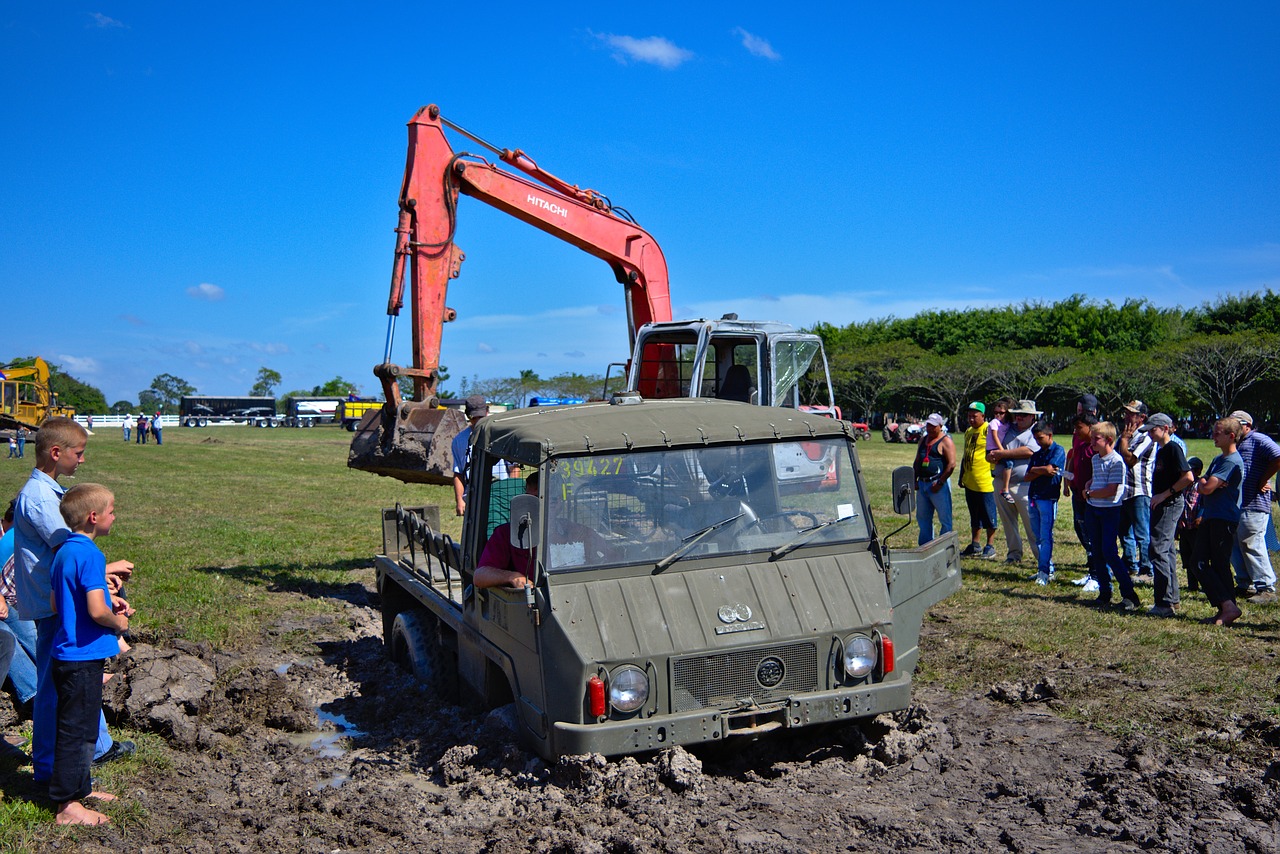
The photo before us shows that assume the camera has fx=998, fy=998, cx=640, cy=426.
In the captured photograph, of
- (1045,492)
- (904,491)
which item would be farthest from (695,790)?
(1045,492)

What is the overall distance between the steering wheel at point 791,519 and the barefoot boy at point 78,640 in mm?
3289

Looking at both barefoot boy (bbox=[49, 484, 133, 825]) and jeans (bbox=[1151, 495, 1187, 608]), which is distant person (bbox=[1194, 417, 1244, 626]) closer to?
jeans (bbox=[1151, 495, 1187, 608])

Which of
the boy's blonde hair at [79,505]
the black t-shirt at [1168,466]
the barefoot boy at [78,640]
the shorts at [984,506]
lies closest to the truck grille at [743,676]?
the barefoot boy at [78,640]

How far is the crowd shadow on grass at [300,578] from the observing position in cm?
1133

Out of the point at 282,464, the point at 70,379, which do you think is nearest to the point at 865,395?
the point at 282,464

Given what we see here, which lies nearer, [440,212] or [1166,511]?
[1166,511]

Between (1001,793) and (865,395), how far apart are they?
2537 inches

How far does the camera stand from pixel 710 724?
4.89 metres

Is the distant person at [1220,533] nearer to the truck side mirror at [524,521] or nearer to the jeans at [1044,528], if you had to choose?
the jeans at [1044,528]

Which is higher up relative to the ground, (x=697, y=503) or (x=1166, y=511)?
(x=697, y=503)

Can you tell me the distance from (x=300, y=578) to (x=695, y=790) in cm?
858

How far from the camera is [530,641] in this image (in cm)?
512

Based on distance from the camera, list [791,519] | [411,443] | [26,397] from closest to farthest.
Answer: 1. [791,519]
2. [411,443]
3. [26,397]

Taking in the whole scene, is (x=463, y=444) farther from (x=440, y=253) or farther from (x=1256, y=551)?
(x=1256, y=551)
